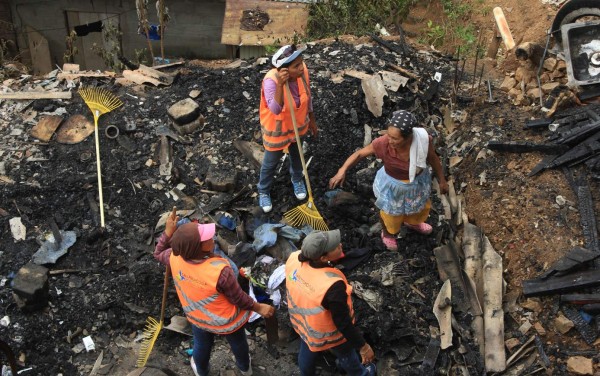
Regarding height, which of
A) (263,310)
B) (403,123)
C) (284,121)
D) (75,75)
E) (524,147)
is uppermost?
(403,123)

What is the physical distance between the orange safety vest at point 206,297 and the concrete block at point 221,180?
2.24m

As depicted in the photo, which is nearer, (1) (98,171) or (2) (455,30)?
(1) (98,171)

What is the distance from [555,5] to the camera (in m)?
9.41

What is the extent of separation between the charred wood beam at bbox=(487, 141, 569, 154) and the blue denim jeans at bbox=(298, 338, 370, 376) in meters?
3.43

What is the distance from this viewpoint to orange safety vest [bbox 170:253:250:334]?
3809mm

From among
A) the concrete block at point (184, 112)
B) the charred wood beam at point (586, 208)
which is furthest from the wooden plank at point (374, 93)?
the charred wood beam at point (586, 208)

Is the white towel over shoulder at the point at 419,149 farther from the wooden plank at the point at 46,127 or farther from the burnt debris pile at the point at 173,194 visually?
the wooden plank at the point at 46,127

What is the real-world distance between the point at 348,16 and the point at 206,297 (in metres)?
7.46

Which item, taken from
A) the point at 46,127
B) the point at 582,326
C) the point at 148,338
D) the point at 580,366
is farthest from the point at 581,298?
the point at 46,127

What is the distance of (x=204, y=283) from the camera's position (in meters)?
3.82

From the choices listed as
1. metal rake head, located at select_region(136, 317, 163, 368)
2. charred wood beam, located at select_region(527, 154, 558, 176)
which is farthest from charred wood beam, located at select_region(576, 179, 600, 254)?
metal rake head, located at select_region(136, 317, 163, 368)

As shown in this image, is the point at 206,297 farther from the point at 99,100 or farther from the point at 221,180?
the point at 99,100

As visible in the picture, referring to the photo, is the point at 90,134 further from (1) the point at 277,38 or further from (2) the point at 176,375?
(1) the point at 277,38

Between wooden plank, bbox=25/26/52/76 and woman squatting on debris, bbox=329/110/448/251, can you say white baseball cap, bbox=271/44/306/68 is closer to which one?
woman squatting on debris, bbox=329/110/448/251
